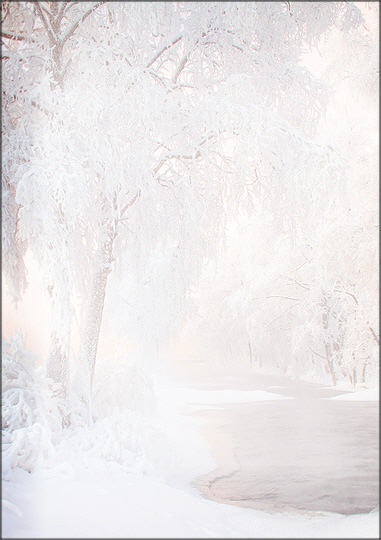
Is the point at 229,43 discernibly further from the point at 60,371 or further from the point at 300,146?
the point at 60,371

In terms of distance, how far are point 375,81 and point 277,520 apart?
2450mm

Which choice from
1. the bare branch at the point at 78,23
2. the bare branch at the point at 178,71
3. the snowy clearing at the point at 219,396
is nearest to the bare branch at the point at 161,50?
the bare branch at the point at 178,71

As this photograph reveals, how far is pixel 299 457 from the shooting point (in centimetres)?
329

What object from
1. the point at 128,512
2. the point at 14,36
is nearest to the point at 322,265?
the point at 128,512

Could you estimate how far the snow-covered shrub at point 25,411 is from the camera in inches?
95.7

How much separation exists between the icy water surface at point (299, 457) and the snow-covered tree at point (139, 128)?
1415 millimetres

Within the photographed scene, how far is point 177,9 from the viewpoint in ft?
9.96

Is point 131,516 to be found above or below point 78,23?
below

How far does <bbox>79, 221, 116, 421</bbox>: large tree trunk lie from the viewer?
11.6 feet

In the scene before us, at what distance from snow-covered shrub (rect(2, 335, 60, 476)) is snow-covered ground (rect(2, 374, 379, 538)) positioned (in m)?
0.11

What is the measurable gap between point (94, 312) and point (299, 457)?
2.02 meters

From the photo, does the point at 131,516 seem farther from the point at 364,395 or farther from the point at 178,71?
the point at 178,71

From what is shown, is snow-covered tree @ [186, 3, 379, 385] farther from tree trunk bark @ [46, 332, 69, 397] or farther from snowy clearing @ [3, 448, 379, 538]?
tree trunk bark @ [46, 332, 69, 397]

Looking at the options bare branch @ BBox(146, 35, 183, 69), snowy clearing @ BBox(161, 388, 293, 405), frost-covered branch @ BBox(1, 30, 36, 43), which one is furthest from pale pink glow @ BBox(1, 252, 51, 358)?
snowy clearing @ BBox(161, 388, 293, 405)
